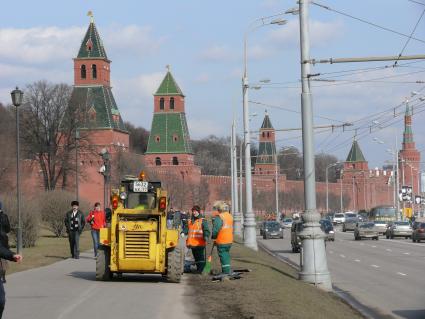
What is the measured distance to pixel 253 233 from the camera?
4322 centimetres

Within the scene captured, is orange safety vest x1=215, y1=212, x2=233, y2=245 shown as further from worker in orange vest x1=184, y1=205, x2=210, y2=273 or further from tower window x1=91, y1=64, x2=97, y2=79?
tower window x1=91, y1=64, x2=97, y2=79

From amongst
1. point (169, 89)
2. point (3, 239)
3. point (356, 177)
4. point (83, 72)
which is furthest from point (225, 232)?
point (356, 177)

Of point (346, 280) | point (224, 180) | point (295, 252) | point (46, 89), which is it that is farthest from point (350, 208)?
point (346, 280)

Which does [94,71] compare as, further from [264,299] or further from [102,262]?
[264,299]

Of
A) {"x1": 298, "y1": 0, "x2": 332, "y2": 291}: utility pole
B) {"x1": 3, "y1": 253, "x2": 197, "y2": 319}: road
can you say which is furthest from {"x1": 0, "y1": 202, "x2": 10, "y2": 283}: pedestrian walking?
{"x1": 298, "y1": 0, "x2": 332, "y2": 291}: utility pole

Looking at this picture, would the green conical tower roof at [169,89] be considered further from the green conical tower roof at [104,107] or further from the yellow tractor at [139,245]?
the yellow tractor at [139,245]

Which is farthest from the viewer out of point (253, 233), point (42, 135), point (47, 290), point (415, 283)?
point (42, 135)

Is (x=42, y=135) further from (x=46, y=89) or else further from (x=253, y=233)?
(x=253, y=233)

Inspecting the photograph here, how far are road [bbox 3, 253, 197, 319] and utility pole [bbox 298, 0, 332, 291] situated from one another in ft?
9.85

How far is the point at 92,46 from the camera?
12375 centimetres

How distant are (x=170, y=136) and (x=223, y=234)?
120 metres

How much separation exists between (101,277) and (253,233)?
21.9 meters

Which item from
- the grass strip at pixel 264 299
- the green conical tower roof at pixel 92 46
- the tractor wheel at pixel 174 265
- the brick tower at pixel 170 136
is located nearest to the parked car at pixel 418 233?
the grass strip at pixel 264 299

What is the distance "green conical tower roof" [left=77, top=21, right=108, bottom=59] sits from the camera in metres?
122
